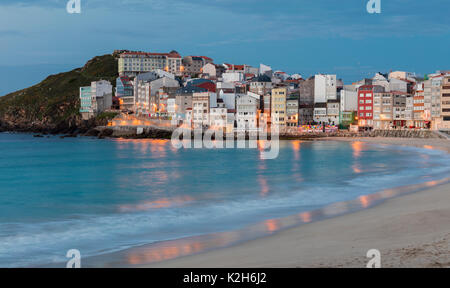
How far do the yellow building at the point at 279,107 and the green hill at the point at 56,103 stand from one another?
36.0 m

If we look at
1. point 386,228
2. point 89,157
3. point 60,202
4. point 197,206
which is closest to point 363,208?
point 386,228

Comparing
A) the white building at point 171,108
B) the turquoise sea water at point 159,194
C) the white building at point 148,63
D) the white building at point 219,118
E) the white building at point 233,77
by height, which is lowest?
the turquoise sea water at point 159,194

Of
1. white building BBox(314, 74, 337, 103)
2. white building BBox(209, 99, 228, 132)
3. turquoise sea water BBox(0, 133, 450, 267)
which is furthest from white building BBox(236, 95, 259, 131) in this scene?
turquoise sea water BBox(0, 133, 450, 267)

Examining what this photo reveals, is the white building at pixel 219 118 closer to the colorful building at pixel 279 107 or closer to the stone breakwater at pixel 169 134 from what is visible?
the stone breakwater at pixel 169 134

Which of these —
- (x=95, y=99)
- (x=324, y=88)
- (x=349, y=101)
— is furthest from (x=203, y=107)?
(x=95, y=99)

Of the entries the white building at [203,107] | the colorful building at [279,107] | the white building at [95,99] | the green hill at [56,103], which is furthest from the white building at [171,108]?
the white building at [95,99]

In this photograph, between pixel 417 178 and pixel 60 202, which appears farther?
pixel 417 178

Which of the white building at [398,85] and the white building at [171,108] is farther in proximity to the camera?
the white building at [171,108]

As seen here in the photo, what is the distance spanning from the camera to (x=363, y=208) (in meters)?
15.0

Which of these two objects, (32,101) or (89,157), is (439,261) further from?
(32,101)

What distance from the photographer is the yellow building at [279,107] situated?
74000 mm

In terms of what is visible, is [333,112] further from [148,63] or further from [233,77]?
[148,63]

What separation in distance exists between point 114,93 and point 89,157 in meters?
67.4

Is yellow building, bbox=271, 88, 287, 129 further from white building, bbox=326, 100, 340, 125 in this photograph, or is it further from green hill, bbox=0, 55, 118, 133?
green hill, bbox=0, 55, 118, 133
